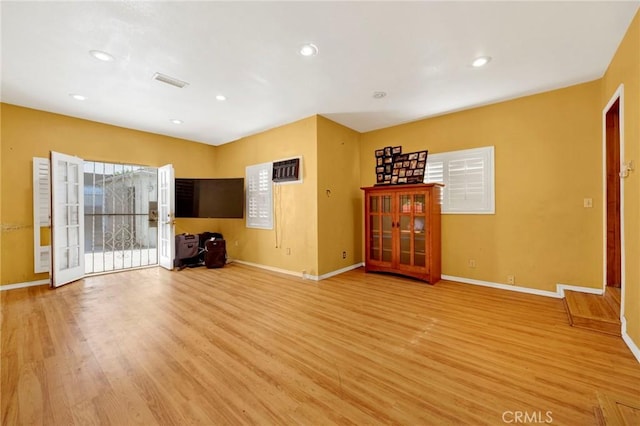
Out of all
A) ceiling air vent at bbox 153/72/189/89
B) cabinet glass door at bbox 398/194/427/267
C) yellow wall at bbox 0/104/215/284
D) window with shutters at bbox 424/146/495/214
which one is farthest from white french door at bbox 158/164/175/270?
window with shutters at bbox 424/146/495/214

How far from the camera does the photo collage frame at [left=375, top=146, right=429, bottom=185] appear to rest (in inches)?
164

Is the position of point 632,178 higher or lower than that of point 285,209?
higher

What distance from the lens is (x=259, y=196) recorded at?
17.2 ft

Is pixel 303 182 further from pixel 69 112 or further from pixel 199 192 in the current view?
pixel 69 112

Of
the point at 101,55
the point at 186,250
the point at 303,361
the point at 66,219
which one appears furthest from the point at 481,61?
the point at 66,219

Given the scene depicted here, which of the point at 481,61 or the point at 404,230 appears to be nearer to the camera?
the point at 481,61

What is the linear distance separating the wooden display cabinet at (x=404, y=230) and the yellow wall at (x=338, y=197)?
16.3 inches

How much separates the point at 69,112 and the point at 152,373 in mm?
4505

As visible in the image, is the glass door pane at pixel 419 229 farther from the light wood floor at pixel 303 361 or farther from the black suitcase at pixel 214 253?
the black suitcase at pixel 214 253

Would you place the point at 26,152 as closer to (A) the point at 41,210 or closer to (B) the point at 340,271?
(A) the point at 41,210

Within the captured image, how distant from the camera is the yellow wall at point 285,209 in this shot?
4.30 metres

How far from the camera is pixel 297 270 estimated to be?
14.8 feet

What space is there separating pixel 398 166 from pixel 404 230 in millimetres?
1098

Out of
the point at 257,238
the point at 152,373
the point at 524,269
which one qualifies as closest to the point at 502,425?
the point at 152,373
